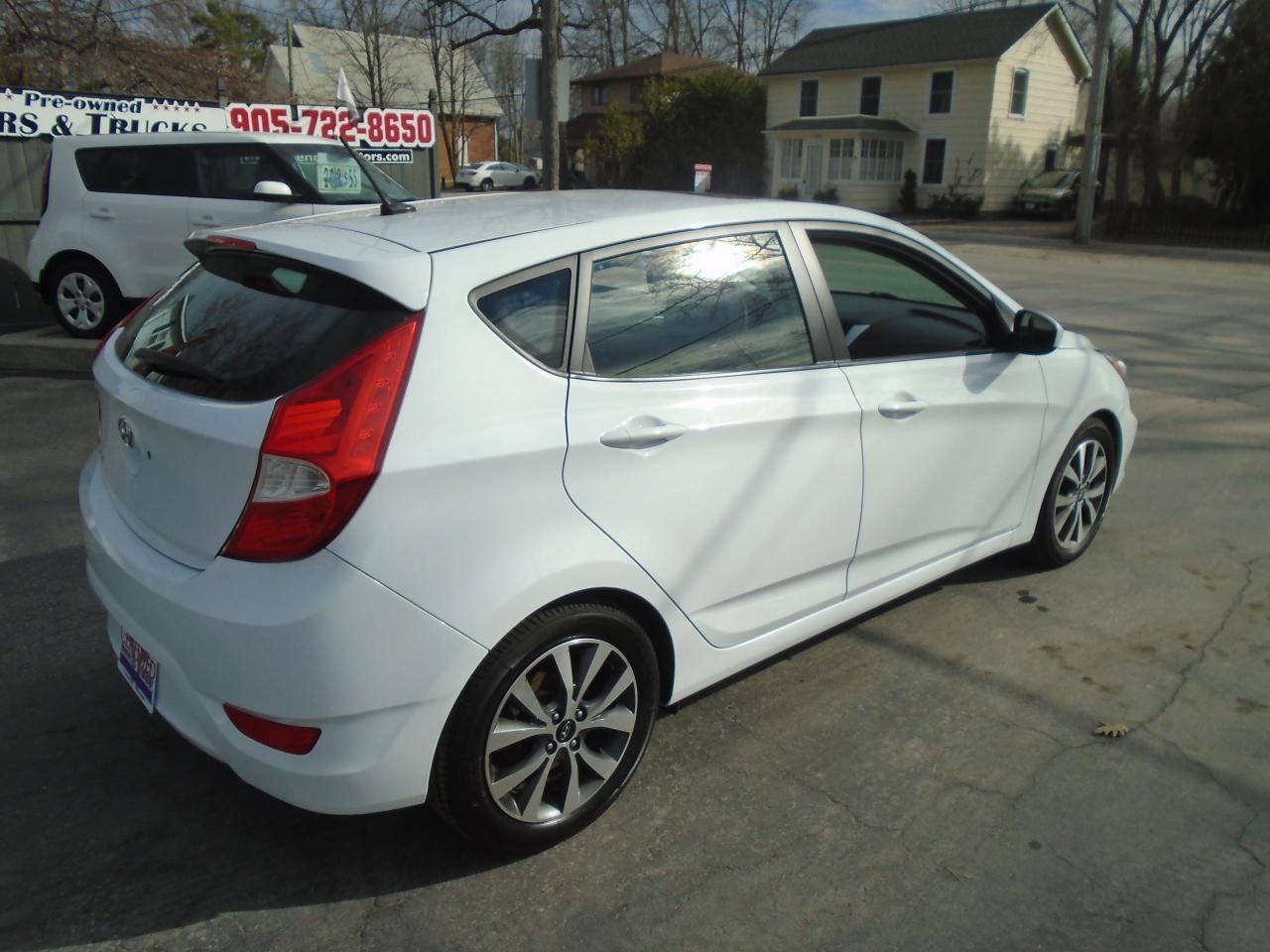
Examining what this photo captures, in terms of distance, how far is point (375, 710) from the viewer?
7.97 ft

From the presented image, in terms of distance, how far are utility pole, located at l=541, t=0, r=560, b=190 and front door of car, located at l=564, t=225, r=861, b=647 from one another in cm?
1106

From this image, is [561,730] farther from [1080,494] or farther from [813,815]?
[1080,494]

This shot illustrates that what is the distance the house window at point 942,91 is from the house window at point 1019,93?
235cm

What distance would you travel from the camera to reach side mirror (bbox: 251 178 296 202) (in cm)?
879

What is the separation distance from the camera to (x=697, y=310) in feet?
10.5

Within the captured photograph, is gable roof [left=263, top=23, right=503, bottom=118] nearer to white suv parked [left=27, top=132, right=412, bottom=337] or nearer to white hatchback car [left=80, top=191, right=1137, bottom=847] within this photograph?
white suv parked [left=27, top=132, right=412, bottom=337]

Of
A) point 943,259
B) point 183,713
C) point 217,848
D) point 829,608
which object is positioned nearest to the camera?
point 183,713

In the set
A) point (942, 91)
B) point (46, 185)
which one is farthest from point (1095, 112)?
point (46, 185)

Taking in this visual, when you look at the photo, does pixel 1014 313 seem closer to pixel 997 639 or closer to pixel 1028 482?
pixel 1028 482

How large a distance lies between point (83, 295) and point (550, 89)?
680 cm

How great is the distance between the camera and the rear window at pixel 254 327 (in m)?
2.54

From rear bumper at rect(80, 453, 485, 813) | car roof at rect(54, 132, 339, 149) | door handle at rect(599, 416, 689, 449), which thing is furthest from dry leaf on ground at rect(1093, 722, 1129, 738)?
car roof at rect(54, 132, 339, 149)

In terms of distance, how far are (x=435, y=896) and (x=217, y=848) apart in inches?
26.0

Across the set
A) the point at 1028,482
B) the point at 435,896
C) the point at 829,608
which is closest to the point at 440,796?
the point at 435,896
